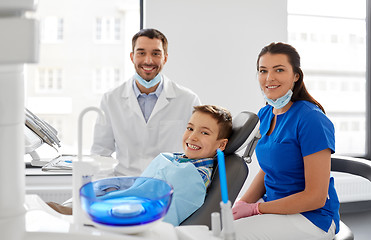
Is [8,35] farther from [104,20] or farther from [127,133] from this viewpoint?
[104,20]

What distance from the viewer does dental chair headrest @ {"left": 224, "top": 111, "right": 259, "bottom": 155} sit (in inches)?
59.9

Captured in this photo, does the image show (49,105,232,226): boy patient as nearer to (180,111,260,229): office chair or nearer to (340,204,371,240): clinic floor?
(180,111,260,229): office chair

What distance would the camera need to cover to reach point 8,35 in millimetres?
603

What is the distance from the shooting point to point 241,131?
1.53 meters

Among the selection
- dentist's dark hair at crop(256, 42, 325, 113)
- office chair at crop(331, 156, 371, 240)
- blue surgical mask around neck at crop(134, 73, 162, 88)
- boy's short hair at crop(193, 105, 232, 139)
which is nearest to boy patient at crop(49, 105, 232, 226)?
boy's short hair at crop(193, 105, 232, 139)

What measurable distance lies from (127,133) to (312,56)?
2397 mm

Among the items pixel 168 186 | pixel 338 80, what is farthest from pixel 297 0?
pixel 168 186

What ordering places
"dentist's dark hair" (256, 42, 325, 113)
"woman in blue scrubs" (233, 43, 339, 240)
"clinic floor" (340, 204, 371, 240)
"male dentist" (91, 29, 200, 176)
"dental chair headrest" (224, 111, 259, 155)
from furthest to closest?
"clinic floor" (340, 204, 371, 240)
"male dentist" (91, 29, 200, 176)
"dentist's dark hair" (256, 42, 325, 113)
"dental chair headrest" (224, 111, 259, 155)
"woman in blue scrubs" (233, 43, 339, 240)

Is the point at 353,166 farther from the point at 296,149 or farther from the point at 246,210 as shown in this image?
the point at 246,210

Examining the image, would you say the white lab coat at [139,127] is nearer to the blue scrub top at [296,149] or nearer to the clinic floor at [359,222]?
the blue scrub top at [296,149]

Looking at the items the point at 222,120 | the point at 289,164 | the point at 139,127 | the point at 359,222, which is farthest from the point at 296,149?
the point at 359,222

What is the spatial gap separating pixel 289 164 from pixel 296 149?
0.07m

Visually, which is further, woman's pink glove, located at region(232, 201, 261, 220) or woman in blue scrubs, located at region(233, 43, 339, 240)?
woman's pink glove, located at region(232, 201, 261, 220)

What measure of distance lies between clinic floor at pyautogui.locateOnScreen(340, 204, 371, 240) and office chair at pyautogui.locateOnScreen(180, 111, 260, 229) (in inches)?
65.6
